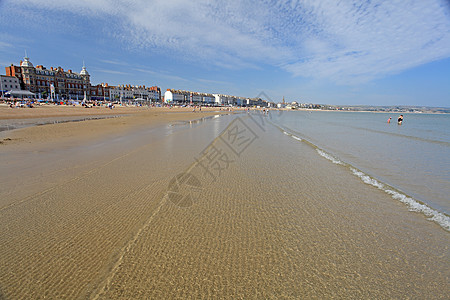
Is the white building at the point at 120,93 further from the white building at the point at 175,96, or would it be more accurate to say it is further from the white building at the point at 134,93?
the white building at the point at 175,96

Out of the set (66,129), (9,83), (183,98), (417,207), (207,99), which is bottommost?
(417,207)

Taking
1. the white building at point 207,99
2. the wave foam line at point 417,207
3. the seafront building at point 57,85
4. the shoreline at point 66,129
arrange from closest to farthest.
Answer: the wave foam line at point 417,207
the shoreline at point 66,129
the seafront building at point 57,85
the white building at point 207,99

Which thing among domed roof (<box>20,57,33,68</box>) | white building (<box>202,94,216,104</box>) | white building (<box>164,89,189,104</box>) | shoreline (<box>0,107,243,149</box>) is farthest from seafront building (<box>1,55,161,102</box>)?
white building (<box>202,94,216,104</box>)

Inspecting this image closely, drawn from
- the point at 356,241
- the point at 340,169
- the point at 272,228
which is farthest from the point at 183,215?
the point at 340,169

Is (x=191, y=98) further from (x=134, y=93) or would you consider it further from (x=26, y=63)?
(x=26, y=63)

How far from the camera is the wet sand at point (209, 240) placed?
85.4 inches

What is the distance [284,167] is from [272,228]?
402 centimetres

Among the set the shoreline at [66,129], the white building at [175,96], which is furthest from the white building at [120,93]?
the shoreline at [66,129]

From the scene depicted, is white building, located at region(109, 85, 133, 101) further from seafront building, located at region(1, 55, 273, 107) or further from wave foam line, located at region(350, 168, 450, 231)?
wave foam line, located at region(350, 168, 450, 231)

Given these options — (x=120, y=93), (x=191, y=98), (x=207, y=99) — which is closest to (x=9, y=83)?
(x=120, y=93)

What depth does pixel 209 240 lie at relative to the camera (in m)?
2.95

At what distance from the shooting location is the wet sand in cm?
217

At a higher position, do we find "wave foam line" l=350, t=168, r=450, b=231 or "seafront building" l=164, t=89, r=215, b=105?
"seafront building" l=164, t=89, r=215, b=105

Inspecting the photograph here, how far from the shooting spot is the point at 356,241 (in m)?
3.12
